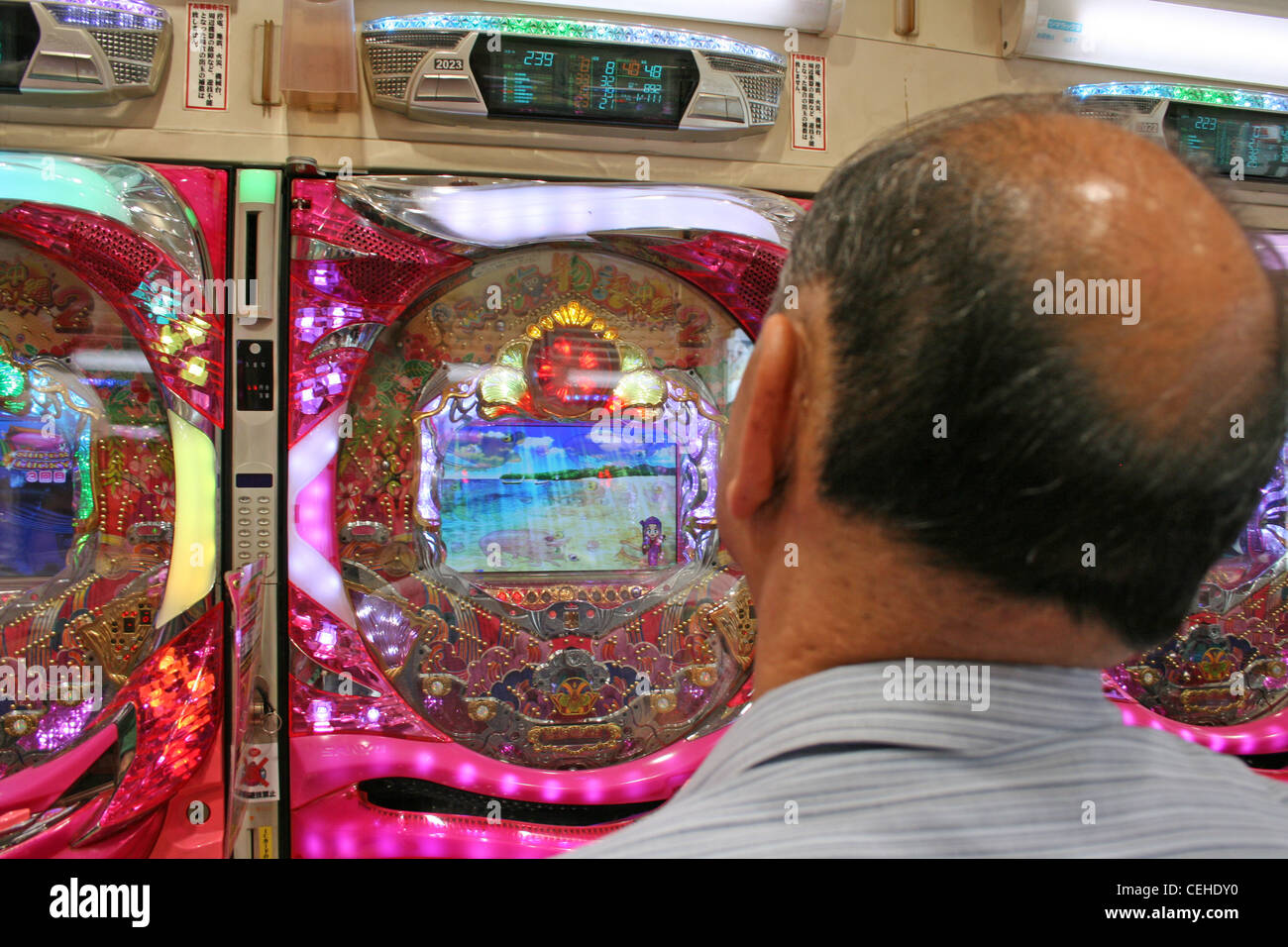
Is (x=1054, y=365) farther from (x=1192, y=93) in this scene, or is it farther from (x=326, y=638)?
(x=1192, y=93)

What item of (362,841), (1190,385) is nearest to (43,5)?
(362,841)

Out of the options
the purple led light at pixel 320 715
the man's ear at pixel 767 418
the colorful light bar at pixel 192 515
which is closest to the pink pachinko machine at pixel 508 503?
the purple led light at pixel 320 715

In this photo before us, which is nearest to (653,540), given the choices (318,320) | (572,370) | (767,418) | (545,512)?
(545,512)

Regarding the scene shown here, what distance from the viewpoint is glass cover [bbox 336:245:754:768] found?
5.80ft

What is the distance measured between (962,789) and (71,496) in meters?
1.76

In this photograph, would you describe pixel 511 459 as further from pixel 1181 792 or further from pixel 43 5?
pixel 1181 792

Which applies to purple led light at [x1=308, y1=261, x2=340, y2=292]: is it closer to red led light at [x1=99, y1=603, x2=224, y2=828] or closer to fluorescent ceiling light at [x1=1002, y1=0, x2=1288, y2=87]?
red led light at [x1=99, y1=603, x2=224, y2=828]

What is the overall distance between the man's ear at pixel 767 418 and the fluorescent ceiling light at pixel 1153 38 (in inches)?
78.4

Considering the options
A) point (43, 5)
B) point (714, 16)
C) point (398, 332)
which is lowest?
point (398, 332)

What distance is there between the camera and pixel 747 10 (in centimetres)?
189

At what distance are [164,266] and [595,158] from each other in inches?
35.8

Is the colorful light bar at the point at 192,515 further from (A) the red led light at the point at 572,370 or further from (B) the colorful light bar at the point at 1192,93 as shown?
(B) the colorful light bar at the point at 1192,93
